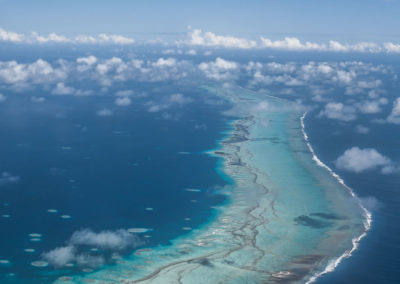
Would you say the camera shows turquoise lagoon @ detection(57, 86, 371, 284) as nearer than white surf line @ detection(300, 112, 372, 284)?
Yes

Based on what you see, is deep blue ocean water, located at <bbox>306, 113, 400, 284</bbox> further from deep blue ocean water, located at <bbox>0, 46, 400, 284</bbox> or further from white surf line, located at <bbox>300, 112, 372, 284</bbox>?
white surf line, located at <bbox>300, 112, 372, 284</bbox>

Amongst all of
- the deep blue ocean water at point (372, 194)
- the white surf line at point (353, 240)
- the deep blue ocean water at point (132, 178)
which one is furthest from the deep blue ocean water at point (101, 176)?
the deep blue ocean water at point (372, 194)

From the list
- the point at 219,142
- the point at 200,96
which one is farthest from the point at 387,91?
the point at 219,142

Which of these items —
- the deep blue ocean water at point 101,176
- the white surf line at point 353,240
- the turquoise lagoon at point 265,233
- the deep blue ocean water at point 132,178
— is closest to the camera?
the turquoise lagoon at point 265,233

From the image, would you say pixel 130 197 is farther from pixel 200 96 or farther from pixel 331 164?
pixel 200 96

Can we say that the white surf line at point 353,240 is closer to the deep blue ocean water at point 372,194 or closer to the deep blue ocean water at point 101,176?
the deep blue ocean water at point 372,194

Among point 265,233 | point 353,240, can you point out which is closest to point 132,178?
point 265,233

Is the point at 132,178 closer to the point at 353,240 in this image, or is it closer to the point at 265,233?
the point at 265,233

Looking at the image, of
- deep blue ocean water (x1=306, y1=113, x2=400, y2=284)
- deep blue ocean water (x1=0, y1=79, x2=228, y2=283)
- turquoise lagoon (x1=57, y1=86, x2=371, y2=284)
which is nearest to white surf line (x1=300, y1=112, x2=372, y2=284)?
turquoise lagoon (x1=57, y1=86, x2=371, y2=284)
